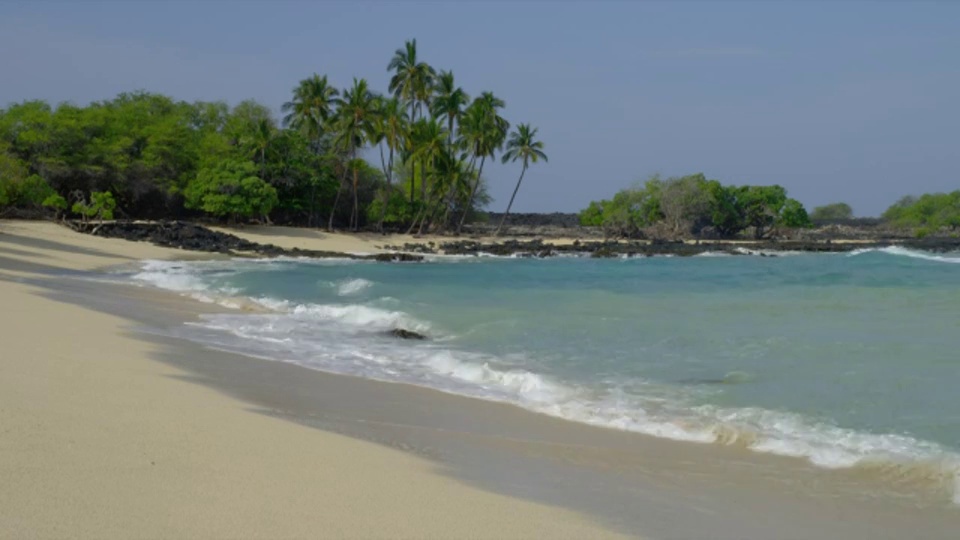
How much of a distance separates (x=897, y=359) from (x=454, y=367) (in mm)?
6167

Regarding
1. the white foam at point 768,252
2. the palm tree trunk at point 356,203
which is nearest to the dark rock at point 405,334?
the white foam at point 768,252

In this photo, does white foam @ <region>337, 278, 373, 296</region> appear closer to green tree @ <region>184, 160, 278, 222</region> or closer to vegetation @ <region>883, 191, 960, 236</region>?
green tree @ <region>184, 160, 278, 222</region>

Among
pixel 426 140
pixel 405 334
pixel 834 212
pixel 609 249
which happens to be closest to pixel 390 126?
pixel 426 140

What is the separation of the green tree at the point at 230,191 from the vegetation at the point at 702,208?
29.6 meters

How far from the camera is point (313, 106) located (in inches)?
2277

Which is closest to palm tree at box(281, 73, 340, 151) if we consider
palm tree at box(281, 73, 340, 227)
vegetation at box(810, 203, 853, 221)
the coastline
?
palm tree at box(281, 73, 340, 227)

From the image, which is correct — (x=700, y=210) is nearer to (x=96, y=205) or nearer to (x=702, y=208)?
(x=702, y=208)

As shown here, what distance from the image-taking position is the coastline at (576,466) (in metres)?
5.34

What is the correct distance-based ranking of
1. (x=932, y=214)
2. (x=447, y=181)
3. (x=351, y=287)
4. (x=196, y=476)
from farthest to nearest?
(x=932, y=214), (x=447, y=181), (x=351, y=287), (x=196, y=476)

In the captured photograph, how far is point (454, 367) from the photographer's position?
11.4 meters

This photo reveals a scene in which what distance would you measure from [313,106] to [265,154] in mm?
6242

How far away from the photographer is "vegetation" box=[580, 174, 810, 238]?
69.5 meters

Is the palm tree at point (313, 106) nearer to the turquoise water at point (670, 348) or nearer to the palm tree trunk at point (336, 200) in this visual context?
the palm tree trunk at point (336, 200)

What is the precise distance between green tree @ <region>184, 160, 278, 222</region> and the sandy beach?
136 feet
